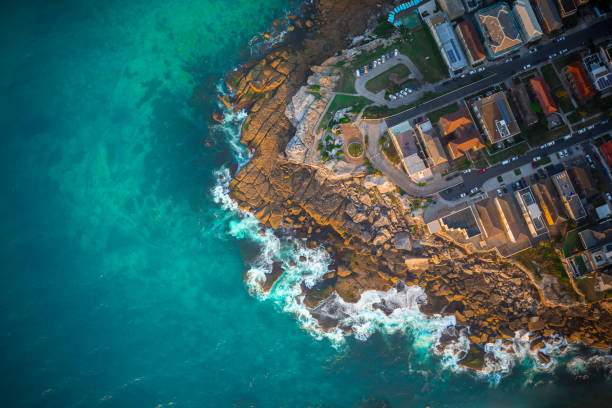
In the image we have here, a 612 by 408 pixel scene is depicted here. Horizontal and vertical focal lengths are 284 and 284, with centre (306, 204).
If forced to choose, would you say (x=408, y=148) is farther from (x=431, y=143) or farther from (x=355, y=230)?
(x=355, y=230)

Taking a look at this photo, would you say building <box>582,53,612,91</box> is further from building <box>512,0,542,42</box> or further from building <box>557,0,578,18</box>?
building <box>512,0,542,42</box>

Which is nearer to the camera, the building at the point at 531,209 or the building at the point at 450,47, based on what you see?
the building at the point at 531,209

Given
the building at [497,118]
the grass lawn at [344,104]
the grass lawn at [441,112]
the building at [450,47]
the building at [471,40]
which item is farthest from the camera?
the grass lawn at [344,104]

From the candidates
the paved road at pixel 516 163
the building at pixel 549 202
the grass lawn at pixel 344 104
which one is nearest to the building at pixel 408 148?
the paved road at pixel 516 163

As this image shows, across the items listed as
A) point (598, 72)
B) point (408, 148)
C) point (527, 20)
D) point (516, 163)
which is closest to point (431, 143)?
point (408, 148)

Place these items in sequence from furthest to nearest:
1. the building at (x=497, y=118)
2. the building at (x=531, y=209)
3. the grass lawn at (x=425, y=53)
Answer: the grass lawn at (x=425, y=53) → the building at (x=531, y=209) → the building at (x=497, y=118)

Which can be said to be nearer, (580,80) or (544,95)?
(580,80)

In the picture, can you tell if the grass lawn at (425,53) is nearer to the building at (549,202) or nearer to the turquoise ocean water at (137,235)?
the building at (549,202)
